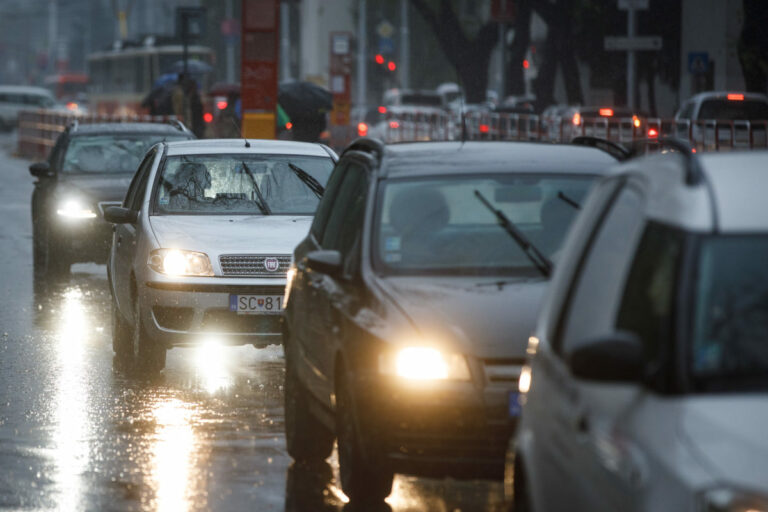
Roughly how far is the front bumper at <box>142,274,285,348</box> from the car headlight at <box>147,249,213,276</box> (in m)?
0.06

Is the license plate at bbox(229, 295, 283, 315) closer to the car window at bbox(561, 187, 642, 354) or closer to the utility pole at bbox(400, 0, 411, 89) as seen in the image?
the car window at bbox(561, 187, 642, 354)

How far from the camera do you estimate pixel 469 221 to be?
7.45 metres

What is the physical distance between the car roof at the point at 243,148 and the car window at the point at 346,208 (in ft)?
12.4

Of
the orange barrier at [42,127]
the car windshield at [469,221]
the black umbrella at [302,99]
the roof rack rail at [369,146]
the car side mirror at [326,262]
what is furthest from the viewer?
the orange barrier at [42,127]

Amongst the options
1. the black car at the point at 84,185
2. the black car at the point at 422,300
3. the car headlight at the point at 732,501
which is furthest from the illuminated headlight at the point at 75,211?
the car headlight at the point at 732,501

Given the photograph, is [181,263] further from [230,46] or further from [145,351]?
[230,46]

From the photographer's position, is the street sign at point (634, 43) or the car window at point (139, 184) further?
the street sign at point (634, 43)

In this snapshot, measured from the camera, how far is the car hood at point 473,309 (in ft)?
20.8

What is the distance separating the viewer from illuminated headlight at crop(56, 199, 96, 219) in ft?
54.0

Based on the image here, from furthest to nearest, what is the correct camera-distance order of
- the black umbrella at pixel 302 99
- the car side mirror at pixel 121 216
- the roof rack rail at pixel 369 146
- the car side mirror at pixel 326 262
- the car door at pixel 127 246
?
the black umbrella at pixel 302 99
the car side mirror at pixel 121 216
the car door at pixel 127 246
the roof rack rail at pixel 369 146
the car side mirror at pixel 326 262

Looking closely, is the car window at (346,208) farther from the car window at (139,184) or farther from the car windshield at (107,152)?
the car windshield at (107,152)

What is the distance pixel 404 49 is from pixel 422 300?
257 ft

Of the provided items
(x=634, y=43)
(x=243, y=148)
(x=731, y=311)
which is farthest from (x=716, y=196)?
(x=634, y=43)

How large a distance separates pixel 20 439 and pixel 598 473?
5243 millimetres
